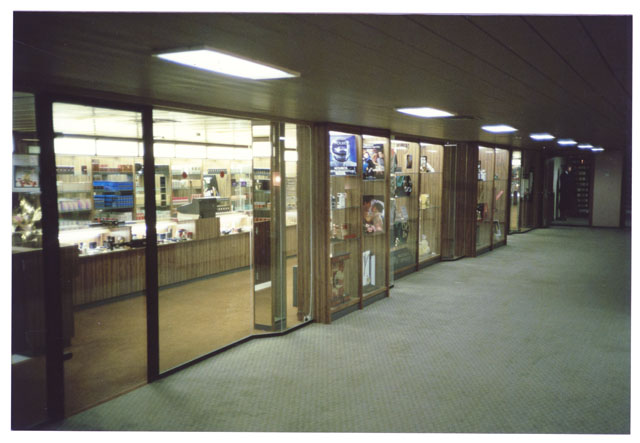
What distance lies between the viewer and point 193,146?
34.0ft

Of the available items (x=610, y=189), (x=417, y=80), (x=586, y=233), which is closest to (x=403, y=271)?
(x=417, y=80)

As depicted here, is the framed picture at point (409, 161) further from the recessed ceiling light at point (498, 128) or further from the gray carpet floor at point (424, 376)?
the gray carpet floor at point (424, 376)

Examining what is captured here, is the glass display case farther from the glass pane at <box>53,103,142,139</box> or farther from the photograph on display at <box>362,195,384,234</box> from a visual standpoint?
the glass pane at <box>53,103,142,139</box>

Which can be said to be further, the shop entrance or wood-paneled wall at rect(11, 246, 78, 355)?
wood-paneled wall at rect(11, 246, 78, 355)

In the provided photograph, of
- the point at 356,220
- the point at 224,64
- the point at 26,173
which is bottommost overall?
the point at 356,220

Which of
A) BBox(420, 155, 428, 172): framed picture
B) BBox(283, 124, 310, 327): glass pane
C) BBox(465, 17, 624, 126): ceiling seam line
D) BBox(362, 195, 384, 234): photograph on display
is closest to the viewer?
BBox(465, 17, 624, 126): ceiling seam line

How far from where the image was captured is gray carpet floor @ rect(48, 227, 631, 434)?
4.02 meters

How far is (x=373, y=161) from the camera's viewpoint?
761 cm

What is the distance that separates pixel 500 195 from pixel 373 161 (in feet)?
23.8

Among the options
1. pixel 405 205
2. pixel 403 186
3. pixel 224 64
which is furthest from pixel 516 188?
pixel 224 64

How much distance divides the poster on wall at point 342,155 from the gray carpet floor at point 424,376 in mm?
2077

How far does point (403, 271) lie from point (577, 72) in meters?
6.32

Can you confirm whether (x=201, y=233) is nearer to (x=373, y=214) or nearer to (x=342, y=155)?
(x=373, y=214)

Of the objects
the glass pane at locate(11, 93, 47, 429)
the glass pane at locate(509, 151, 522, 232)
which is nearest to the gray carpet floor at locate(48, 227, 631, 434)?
the glass pane at locate(11, 93, 47, 429)
